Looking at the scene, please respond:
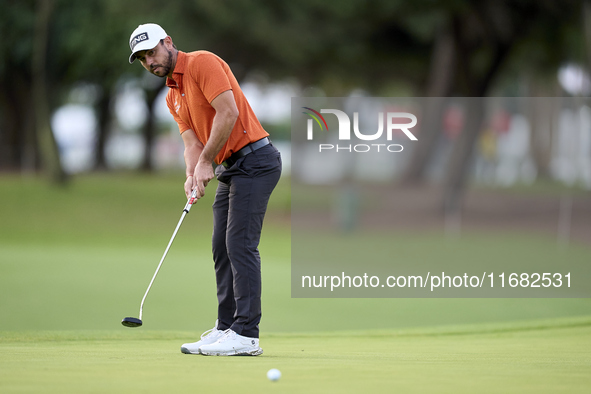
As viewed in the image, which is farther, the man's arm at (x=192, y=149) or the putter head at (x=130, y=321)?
the man's arm at (x=192, y=149)

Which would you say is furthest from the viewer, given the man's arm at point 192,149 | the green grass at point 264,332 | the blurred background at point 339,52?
the blurred background at point 339,52

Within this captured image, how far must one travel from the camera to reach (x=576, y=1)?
18828 millimetres

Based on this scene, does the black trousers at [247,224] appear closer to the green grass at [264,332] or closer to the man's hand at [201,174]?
the man's hand at [201,174]

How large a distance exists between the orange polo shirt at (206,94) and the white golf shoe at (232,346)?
105 cm

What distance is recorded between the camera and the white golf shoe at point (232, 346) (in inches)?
189

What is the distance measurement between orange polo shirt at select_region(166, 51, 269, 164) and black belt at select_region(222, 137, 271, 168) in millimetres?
21

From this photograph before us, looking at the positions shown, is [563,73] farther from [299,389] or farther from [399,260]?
[299,389]

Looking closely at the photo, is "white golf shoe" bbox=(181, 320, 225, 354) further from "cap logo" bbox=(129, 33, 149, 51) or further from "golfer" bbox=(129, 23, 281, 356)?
"cap logo" bbox=(129, 33, 149, 51)

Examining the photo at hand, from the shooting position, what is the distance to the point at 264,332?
6691 millimetres

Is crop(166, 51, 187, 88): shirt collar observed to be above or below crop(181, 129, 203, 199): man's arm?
above

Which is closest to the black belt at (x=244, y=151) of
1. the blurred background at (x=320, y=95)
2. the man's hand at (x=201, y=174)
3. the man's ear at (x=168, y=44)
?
the man's hand at (x=201, y=174)

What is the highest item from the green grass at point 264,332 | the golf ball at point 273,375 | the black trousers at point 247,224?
the black trousers at point 247,224

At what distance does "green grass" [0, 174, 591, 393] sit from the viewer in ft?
12.3

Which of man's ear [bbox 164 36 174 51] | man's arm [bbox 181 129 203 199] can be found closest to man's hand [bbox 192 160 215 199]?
man's arm [bbox 181 129 203 199]
